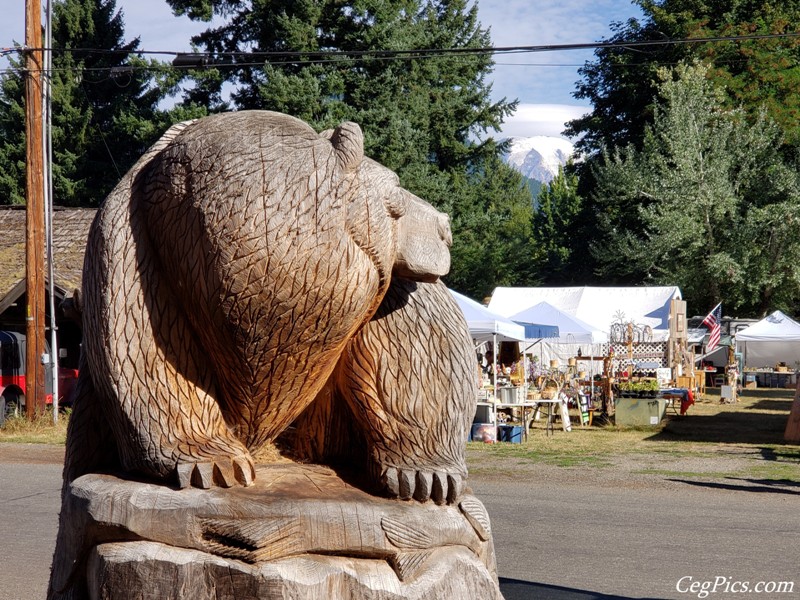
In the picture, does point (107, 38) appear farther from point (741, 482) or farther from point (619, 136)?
point (741, 482)

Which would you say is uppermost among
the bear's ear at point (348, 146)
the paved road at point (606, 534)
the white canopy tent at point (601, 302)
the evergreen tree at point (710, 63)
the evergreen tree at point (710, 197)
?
the evergreen tree at point (710, 63)

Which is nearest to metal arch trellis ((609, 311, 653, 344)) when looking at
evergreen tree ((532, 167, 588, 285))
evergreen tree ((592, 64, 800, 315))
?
evergreen tree ((592, 64, 800, 315))

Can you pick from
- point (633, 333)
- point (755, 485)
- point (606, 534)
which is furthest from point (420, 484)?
point (633, 333)

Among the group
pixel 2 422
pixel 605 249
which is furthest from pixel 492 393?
pixel 605 249

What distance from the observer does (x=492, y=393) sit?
46.3 ft

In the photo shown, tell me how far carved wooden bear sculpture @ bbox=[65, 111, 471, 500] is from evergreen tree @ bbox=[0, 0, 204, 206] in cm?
2394

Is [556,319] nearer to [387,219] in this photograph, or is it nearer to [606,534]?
[606,534]

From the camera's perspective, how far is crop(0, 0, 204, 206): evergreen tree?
25641 mm

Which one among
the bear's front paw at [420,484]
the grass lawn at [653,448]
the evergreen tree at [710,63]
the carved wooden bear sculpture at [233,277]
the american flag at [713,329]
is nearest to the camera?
the carved wooden bear sculpture at [233,277]

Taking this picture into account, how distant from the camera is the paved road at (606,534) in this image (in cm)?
550

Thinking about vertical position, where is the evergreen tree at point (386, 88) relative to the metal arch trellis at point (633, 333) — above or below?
above

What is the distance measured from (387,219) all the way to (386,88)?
2159cm

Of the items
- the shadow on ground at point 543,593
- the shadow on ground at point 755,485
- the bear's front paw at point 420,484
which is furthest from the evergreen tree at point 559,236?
the bear's front paw at point 420,484

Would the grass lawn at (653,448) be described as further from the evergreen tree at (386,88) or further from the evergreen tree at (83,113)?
the evergreen tree at (83,113)
